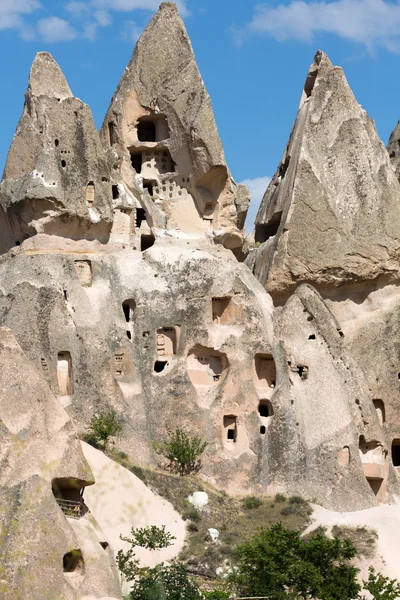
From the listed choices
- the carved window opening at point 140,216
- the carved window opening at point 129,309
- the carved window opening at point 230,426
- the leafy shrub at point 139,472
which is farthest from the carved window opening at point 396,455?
the leafy shrub at point 139,472

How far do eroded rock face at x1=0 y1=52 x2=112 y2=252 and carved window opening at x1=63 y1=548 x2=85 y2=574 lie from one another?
15.7 m

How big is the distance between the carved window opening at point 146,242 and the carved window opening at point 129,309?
9.08 ft

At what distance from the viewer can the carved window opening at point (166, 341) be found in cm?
3669

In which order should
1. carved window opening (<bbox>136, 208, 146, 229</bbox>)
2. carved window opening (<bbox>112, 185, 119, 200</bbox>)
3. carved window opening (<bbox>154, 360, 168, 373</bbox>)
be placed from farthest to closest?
carved window opening (<bbox>136, 208, 146, 229</bbox>) < carved window opening (<bbox>112, 185, 119, 200</bbox>) < carved window opening (<bbox>154, 360, 168, 373</bbox>)

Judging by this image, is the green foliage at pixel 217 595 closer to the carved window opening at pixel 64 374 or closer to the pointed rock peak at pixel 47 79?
the carved window opening at pixel 64 374

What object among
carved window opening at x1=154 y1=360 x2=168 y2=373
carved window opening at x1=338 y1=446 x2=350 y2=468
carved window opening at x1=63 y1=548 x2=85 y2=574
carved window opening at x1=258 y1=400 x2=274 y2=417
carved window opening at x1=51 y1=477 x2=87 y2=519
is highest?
carved window opening at x1=154 y1=360 x2=168 y2=373

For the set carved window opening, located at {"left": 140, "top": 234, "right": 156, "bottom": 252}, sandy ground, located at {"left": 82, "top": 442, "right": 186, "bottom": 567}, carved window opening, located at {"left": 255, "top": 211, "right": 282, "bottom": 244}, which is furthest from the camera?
carved window opening, located at {"left": 255, "top": 211, "right": 282, "bottom": 244}

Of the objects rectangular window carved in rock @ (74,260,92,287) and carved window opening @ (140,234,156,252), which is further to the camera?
carved window opening @ (140,234,156,252)

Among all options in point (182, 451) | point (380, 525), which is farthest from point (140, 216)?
point (380, 525)

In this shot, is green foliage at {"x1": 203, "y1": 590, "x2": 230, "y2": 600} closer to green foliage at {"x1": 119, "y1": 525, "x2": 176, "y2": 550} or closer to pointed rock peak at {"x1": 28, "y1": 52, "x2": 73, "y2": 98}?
green foliage at {"x1": 119, "y1": 525, "x2": 176, "y2": 550}

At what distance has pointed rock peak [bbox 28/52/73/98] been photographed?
124 feet

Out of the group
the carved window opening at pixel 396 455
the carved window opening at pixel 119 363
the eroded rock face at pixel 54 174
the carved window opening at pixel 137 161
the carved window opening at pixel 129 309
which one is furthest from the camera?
the carved window opening at pixel 396 455

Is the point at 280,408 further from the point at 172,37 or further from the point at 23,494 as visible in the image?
the point at 23,494

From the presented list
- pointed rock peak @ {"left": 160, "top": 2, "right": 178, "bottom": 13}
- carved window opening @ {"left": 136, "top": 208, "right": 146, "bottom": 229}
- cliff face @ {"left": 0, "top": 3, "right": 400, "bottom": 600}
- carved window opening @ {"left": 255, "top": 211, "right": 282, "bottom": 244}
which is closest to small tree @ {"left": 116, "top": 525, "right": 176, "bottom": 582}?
cliff face @ {"left": 0, "top": 3, "right": 400, "bottom": 600}
